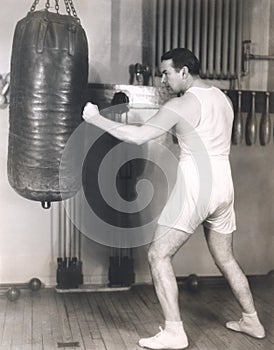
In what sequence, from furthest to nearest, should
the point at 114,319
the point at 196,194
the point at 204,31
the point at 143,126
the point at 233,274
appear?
the point at 204,31 < the point at 114,319 < the point at 233,274 < the point at 196,194 < the point at 143,126

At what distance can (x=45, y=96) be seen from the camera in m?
3.32

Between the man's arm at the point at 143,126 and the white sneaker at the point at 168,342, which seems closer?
the man's arm at the point at 143,126

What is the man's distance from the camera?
3.21 meters

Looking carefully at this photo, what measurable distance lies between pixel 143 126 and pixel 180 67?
1.44 feet

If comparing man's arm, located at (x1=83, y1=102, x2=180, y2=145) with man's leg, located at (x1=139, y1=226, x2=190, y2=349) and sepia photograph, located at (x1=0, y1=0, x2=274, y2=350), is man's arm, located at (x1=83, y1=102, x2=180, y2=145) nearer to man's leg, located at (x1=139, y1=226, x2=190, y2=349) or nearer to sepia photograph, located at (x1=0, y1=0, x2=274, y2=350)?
sepia photograph, located at (x1=0, y1=0, x2=274, y2=350)

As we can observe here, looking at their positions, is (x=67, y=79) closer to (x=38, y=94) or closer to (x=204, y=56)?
(x=38, y=94)

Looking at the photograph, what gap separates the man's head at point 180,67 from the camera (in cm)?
332

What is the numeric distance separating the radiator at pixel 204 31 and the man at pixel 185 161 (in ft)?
4.65

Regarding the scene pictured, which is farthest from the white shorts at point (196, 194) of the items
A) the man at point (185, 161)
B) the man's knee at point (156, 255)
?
the man's knee at point (156, 255)

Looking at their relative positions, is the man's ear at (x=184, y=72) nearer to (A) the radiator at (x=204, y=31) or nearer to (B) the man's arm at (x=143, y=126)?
(B) the man's arm at (x=143, y=126)

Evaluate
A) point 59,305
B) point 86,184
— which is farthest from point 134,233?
Answer: point 59,305

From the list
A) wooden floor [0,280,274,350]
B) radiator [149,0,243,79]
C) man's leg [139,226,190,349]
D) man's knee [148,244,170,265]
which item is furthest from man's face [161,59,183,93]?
wooden floor [0,280,274,350]

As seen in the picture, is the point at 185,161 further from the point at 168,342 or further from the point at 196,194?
the point at 168,342

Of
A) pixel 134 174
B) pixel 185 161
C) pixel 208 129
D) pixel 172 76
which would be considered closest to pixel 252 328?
pixel 185 161
